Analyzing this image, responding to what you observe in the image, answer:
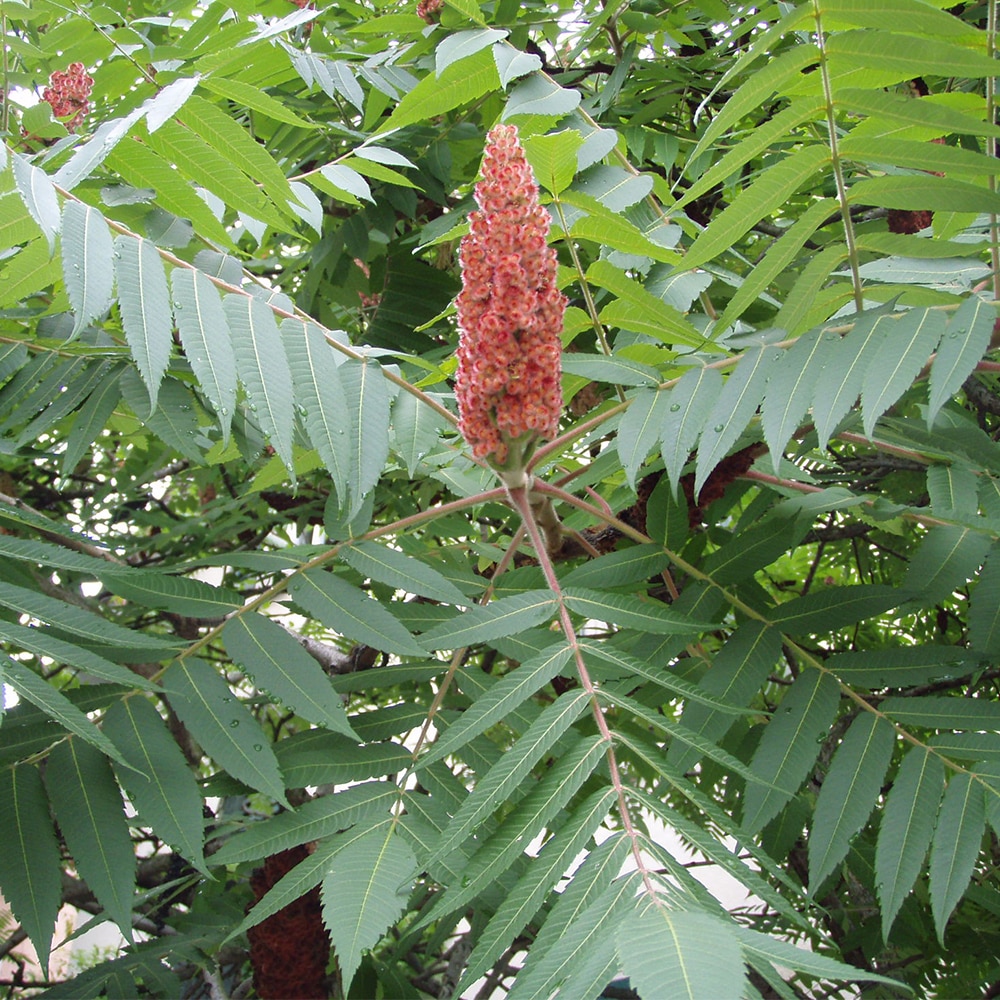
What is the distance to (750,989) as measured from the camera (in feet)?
3.07

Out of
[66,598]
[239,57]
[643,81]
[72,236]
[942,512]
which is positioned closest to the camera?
[72,236]

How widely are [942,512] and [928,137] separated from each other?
798 mm

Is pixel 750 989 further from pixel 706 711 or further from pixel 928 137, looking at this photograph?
pixel 928 137

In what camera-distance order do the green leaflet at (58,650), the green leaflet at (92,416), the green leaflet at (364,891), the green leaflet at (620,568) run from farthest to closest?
the green leaflet at (92,416)
the green leaflet at (620,568)
the green leaflet at (58,650)
the green leaflet at (364,891)

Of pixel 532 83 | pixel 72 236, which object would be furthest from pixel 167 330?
pixel 532 83

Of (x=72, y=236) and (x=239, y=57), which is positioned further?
Result: (x=239, y=57)

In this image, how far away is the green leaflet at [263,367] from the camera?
1.56 meters

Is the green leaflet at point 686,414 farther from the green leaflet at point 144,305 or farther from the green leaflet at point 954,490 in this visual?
the green leaflet at point 144,305

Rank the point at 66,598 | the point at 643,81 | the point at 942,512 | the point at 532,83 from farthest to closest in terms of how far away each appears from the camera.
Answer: the point at 643,81 → the point at 66,598 → the point at 532,83 → the point at 942,512

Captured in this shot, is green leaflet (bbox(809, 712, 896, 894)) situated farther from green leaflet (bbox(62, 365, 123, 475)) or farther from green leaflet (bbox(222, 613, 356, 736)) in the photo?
green leaflet (bbox(62, 365, 123, 475))

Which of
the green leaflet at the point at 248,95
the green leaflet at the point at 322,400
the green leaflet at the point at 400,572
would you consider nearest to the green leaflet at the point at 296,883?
the green leaflet at the point at 400,572

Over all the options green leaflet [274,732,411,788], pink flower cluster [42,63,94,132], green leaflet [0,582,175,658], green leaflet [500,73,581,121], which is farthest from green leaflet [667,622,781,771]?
pink flower cluster [42,63,94,132]

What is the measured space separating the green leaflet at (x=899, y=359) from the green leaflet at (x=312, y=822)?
1.00m

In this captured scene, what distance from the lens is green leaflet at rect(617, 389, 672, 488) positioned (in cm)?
162
